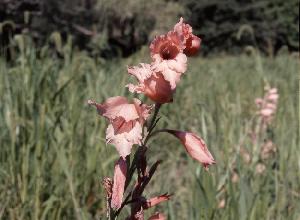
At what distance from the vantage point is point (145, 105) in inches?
34.8

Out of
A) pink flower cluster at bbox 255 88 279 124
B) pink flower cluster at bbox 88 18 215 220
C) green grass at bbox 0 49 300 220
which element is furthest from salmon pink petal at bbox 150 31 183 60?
pink flower cluster at bbox 255 88 279 124

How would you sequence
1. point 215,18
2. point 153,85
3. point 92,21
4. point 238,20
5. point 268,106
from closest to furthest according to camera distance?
point 153,85
point 268,106
point 92,21
point 215,18
point 238,20

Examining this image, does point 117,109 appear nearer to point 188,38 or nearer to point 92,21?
point 188,38

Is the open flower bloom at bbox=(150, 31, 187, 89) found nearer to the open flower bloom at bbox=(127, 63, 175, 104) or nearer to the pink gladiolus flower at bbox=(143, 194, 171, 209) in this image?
the open flower bloom at bbox=(127, 63, 175, 104)

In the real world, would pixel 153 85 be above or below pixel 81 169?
above

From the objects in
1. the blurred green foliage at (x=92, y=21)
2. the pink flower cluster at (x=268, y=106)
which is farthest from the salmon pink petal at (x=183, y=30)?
the blurred green foliage at (x=92, y=21)

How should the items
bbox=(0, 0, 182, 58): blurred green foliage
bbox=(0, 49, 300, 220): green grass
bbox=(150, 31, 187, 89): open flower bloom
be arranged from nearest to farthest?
bbox=(150, 31, 187, 89): open flower bloom, bbox=(0, 49, 300, 220): green grass, bbox=(0, 0, 182, 58): blurred green foliage

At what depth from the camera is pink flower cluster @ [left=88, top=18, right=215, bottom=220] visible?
86 centimetres

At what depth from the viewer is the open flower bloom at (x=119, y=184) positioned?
88cm

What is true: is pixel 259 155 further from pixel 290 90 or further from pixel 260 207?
pixel 290 90

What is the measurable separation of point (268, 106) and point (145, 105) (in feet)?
Answer: 7.95

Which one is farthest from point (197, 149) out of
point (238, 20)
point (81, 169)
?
point (238, 20)

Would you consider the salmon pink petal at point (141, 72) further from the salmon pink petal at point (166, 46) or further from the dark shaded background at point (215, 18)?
the dark shaded background at point (215, 18)

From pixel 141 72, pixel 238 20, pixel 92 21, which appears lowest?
pixel 141 72
